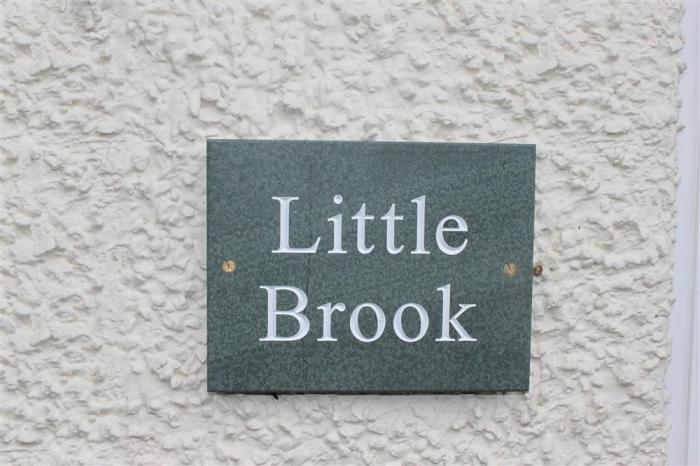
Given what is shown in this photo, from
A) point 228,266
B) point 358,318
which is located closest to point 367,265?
point 358,318

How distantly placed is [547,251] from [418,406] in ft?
1.66

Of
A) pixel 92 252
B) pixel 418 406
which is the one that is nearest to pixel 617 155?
pixel 418 406

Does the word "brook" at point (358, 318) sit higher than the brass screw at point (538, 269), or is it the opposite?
the brass screw at point (538, 269)

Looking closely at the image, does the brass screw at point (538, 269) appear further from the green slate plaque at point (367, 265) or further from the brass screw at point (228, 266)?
the brass screw at point (228, 266)

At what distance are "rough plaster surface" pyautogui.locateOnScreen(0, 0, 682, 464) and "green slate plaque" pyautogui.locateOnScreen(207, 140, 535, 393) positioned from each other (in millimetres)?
63

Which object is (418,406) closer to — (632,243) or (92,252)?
(632,243)

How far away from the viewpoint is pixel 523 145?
1.81 meters

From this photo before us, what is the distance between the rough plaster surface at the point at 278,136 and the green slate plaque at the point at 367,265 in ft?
0.21

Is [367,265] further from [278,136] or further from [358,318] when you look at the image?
[278,136]

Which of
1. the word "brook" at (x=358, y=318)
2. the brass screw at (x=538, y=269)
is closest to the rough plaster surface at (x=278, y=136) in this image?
the brass screw at (x=538, y=269)

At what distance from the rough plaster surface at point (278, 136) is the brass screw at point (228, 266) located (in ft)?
0.25

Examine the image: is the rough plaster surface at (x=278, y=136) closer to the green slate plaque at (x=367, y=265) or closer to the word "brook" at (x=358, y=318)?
the green slate plaque at (x=367, y=265)

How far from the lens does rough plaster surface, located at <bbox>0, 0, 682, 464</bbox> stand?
178 cm

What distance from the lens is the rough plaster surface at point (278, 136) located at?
178 cm
